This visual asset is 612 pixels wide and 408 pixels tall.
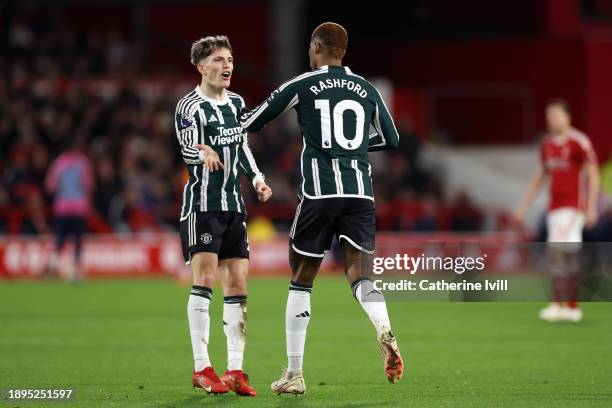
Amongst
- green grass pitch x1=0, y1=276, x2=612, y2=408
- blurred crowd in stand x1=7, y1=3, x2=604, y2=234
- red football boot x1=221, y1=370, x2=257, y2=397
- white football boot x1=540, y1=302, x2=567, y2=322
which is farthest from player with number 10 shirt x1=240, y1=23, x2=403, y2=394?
blurred crowd in stand x1=7, y1=3, x2=604, y2=234

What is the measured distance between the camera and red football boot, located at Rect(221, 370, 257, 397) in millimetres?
7809

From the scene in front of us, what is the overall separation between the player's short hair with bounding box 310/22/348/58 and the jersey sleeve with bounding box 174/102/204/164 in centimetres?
94

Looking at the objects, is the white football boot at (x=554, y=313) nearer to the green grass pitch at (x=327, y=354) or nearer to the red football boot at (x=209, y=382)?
the green grass pitch at (x=327, y=354)

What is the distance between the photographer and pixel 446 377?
8.70 meters

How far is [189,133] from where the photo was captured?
7938 mm

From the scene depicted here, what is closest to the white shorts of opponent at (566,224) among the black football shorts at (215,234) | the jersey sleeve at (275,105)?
the black football shorts at (215,234)

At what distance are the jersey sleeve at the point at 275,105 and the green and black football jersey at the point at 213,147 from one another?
1.21ft

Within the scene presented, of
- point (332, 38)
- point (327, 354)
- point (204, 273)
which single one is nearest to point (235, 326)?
point (204, 273)

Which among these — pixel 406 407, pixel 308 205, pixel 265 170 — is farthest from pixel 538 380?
pixel 265 170

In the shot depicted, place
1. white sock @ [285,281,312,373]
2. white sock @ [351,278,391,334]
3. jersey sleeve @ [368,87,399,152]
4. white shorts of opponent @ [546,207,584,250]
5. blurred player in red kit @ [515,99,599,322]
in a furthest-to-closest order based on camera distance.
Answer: white shorts of opponent @ [546,207,584,250], blurred player in red kit @ [515,99,599,322], jersey sleeve @ [368,87,399,152], white sock @ [285,281,312,373], white sock @ [351,278,391,334]

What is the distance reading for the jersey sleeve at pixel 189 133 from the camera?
789cm

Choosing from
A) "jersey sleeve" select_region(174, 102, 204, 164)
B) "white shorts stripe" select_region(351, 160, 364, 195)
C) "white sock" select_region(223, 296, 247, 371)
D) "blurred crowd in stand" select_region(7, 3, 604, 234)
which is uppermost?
"blurred crowd in stand" select_region(7, 3, 604, 234)

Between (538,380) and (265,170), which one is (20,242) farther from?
(538,380)

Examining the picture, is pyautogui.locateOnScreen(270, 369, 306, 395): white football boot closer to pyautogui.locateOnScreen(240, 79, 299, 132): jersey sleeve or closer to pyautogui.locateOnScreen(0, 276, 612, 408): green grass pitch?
pyautogui.locateOnScreen(0, 276, 612, 408): green grass pitch
